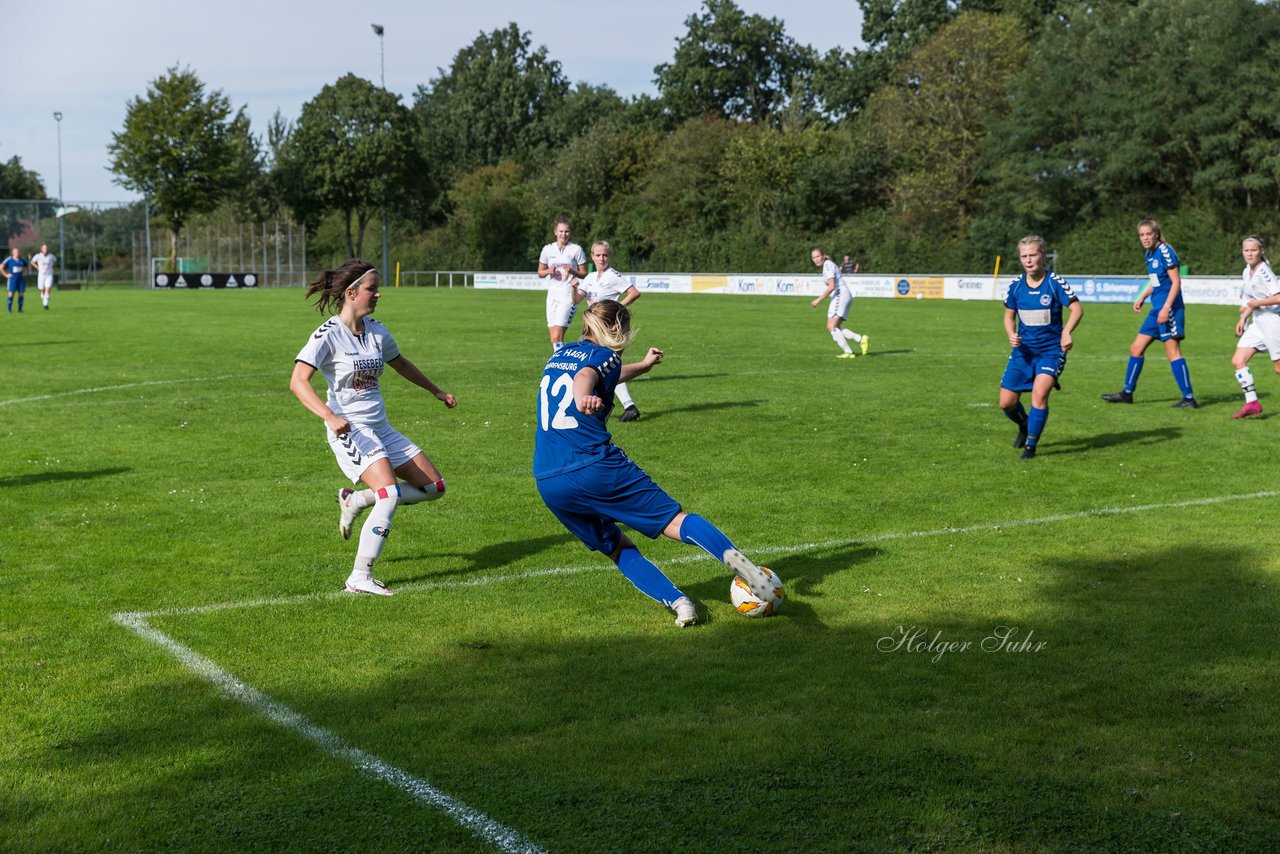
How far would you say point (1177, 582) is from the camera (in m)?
7.32

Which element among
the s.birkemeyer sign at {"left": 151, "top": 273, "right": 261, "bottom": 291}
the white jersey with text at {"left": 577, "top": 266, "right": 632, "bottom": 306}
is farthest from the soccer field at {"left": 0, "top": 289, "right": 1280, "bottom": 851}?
the s.birkemeyer sign at {"left": 151, "top": 273, "right": 261, "bottom": 291}

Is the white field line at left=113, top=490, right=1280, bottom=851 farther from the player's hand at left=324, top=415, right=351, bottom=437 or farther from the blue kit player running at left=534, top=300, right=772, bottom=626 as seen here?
the blue kit player running at left=534, top=300, right=772, bottom=626

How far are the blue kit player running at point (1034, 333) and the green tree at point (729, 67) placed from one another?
81.9 metres

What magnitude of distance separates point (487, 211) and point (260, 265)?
2198 cm

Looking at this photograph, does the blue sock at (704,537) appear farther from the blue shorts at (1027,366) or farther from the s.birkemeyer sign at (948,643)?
the blue shorts at (1027,366)

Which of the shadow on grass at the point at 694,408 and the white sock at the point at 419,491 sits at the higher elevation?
the white sock at the point at 419,491

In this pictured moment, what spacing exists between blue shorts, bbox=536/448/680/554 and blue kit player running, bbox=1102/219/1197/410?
35.0 ft

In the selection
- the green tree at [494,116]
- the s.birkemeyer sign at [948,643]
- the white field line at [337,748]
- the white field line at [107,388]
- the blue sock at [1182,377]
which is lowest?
the white field line at [337,748]

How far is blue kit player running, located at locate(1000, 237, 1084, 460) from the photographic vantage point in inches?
472

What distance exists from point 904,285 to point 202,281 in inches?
1443

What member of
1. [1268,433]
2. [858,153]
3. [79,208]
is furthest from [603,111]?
[1268,433]

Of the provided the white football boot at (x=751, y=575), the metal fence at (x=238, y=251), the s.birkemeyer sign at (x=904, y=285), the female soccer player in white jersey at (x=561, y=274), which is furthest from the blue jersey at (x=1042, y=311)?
the metal fence at (x=238, y=251)

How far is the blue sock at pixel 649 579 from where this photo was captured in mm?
6578

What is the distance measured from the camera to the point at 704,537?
6.48 m
